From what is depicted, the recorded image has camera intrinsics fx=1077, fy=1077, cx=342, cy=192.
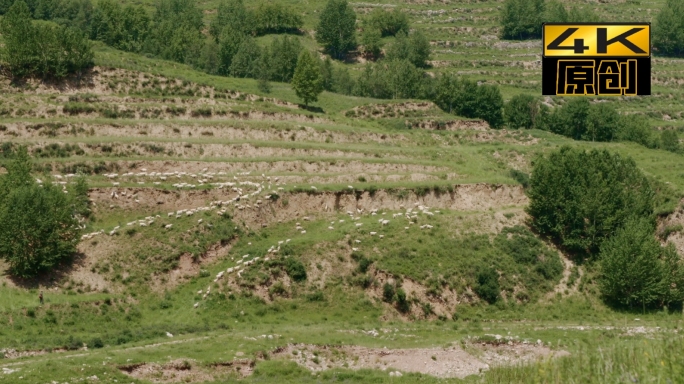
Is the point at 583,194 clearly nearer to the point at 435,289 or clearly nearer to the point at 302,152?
the point at 435,289

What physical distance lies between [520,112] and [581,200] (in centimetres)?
5936

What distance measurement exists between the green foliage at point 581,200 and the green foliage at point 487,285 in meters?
11.1

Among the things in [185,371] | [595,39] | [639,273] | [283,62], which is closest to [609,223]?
[639,273]

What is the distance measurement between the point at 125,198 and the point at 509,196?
3956cm

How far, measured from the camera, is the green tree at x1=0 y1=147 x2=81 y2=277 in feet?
283

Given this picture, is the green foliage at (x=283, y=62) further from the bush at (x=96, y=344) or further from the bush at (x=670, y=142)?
the bush at (x=96, y=344)

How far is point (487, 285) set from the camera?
9381 centimetres

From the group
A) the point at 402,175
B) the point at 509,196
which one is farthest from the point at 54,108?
the point at 509,196

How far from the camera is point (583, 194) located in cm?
10294

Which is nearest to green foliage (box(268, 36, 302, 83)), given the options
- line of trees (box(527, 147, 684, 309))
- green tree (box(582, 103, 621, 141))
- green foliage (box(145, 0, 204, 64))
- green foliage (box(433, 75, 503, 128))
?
green foliage (box(145, 0, 204, 64))

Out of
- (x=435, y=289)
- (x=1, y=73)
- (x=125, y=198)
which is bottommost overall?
(x=435, y=289)

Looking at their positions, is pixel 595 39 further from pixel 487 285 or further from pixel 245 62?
pixel 245 62

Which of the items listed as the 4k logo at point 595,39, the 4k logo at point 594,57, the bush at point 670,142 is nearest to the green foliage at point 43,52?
the bush at point 670,142

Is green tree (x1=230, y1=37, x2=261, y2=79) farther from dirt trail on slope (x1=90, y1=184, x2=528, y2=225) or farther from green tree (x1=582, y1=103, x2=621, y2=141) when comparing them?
dirt trail on slope (x1=90, y1=184, x2=528, y2=225)
